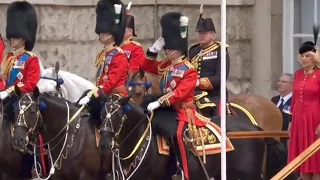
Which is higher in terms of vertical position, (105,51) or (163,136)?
(105,51)

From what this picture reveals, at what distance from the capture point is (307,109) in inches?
441

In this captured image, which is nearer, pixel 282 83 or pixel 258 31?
pixel 282 83

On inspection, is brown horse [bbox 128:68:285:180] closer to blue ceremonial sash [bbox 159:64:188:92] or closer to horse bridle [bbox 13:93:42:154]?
blue ceremonial sash [bbox 159:64:188:92]

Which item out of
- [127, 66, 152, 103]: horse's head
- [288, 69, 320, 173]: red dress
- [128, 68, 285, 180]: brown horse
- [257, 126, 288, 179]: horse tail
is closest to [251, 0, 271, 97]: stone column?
[128, 68, 285, 180]: brown horse

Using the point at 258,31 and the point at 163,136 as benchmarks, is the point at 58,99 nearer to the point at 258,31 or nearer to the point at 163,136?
the point at 163,136

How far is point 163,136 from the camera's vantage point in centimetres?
1129

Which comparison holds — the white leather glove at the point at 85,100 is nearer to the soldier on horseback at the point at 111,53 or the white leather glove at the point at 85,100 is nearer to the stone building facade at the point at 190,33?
the soldier on horseback at the point at 111,53

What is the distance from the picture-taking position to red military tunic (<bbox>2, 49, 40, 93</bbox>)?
1188cm

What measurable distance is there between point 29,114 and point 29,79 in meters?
1.01

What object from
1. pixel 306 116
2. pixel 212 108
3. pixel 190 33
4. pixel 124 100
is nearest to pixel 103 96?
pixel 124 100

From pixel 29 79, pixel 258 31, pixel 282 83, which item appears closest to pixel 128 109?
pixel 29 79

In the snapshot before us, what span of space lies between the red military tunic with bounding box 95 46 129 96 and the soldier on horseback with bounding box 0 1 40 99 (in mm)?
650

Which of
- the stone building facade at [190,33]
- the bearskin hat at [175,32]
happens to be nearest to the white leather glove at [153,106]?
the bearskin hat at [175,32]

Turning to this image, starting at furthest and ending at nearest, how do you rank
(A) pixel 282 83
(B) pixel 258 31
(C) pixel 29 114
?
(B) pixel 258 31 → (A) pixel 282 83 → (C) pixel 29 114
